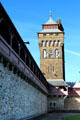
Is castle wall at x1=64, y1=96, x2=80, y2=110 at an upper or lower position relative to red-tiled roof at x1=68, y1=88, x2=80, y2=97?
lower

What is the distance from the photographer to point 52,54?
51406 millimetres

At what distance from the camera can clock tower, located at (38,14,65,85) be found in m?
50.3

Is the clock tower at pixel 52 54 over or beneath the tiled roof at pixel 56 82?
over

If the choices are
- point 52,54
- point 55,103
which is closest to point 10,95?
point 55,103

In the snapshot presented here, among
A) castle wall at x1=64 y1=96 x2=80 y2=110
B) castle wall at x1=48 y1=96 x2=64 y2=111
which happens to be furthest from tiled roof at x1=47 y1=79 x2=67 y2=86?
castle wall at x1=64 y1=96 x2=80 y2=110

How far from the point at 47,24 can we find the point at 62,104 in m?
20.8

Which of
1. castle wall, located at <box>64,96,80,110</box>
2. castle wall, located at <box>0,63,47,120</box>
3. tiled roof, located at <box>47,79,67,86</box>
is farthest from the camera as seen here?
castle wall, located at <box>64,96,80,110</box>

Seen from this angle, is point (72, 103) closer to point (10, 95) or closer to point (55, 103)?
point (55, 103)

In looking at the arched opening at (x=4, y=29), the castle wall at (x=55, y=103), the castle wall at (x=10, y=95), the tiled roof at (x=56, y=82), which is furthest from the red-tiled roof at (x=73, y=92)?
the arched opening at (x=4, y=29)

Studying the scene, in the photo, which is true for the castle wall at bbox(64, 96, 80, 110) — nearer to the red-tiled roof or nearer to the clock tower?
the red-tiled roof

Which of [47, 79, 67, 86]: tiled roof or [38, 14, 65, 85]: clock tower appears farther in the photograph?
[38, 14, 65, 85]: clock tower

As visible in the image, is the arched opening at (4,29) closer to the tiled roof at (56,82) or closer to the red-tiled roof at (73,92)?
the tiled roof at (56,82)

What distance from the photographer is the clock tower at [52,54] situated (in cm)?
5035

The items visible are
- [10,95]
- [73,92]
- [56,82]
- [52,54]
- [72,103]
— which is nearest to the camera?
[10,95]
